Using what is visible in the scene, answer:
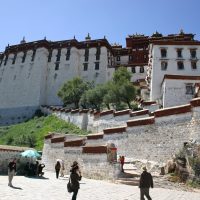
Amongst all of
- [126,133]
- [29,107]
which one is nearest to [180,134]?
[126,133]

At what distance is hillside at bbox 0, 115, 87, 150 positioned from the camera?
1350 inches

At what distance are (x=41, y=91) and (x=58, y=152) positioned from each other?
3671 cm

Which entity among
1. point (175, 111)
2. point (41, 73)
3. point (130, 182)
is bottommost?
point (130, 182)

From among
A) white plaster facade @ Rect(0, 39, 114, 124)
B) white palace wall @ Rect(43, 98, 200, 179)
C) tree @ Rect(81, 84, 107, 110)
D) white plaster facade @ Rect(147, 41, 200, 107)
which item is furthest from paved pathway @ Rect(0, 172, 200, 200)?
white plaster facade @ Rect(0, 39, 114, 124)

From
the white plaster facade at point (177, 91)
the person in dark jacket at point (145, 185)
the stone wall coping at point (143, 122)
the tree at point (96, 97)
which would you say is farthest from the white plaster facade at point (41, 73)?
the person in dark jacket at point (145, 185)

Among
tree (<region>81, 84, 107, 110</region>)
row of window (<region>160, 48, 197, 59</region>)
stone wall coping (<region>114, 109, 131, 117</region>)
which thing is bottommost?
stone wall coping (<region>114, 109, 131, 117</region>)

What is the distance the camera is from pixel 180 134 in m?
16.5

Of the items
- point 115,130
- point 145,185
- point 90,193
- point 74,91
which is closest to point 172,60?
point 74,91

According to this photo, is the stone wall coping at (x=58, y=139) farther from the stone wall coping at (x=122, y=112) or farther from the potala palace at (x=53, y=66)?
the potala palace at (x=53, y=66)

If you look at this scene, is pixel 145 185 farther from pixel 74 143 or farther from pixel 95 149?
pixel 74 143

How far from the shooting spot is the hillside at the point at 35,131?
3428 centimetres

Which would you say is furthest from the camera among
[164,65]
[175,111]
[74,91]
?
[74,91]

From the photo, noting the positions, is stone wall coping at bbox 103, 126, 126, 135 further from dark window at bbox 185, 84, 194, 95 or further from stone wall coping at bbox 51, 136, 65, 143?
dark window at bbox 185, 84, 194, 95

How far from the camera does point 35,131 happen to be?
4000 cm
